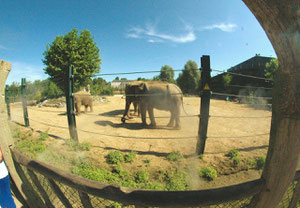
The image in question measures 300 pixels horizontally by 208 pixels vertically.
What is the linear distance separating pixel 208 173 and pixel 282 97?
6.47 ft

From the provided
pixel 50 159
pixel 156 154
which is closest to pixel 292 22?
pixel 156 154

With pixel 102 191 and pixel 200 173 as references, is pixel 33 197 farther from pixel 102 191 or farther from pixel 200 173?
pixel 200 173

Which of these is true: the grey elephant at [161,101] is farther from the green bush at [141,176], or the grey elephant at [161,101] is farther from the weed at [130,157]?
the green bush at [141,176]

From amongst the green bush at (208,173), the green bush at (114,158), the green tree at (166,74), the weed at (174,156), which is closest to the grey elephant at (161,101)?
the green tree at (166,74)

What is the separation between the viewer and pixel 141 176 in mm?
2287

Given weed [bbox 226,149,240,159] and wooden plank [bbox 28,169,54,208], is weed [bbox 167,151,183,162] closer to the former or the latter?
weed [bbox 226,149,240,159]

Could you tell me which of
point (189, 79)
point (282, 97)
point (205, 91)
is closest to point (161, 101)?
point (205, 91)

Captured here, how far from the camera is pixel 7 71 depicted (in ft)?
4.98

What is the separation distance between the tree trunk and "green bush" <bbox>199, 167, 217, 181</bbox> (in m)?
1.43

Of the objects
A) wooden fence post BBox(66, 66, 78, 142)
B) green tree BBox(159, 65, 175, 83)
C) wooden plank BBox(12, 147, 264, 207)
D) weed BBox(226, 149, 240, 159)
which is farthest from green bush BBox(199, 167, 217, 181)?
wooden fence post BBox(66, 66, 78, 142)

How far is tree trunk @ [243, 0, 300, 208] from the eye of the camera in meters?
0.67

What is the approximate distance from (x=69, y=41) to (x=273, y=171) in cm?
2223

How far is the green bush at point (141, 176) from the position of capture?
224 cm

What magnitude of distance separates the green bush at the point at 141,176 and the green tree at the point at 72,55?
16109 mm
